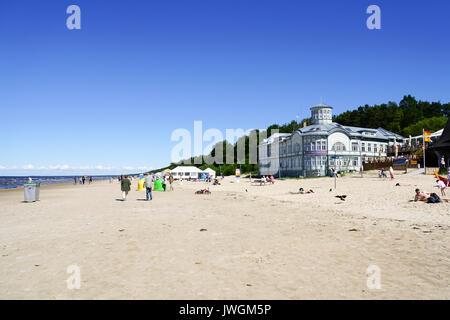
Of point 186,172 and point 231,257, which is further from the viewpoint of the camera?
point 186,172

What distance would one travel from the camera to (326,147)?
52062 millimetres

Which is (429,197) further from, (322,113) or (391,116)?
(391,116)

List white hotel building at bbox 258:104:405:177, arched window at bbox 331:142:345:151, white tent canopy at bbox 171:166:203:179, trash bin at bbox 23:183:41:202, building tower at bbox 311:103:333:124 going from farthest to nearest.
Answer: white tent canopy at bbox 171:166:203:179 < building tower at bbox 311:103:333:124 < arched window at bbox 331:142:345:151 < white hotel building at bbox 258:104:405:177 < trash bin at bbox 23:183:41:202

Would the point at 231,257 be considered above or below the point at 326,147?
below

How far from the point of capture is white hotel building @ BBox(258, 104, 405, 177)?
171 feet

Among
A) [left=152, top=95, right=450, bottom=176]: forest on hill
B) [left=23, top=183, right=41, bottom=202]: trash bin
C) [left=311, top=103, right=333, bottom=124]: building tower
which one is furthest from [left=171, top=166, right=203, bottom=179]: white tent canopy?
[left=23, top=183, right=41, bottom=202]: trash bin

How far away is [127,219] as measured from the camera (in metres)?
13.0

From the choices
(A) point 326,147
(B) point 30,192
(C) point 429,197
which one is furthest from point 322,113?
(B) point 30,192

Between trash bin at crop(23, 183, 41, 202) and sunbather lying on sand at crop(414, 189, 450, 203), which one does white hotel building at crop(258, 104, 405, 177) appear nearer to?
sunbather lying on sand at crop(414, 189, 450, 203)

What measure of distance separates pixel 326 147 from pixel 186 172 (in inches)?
1289

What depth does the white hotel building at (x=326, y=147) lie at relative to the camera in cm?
5200

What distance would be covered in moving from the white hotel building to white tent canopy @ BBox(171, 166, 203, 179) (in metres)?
19.4
